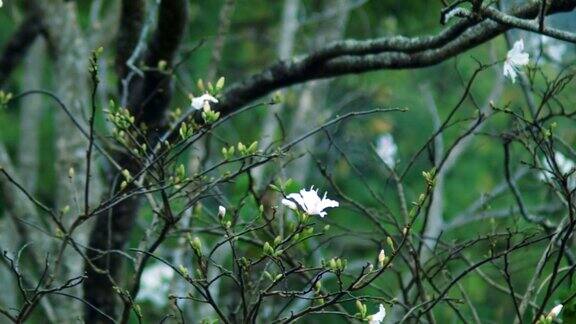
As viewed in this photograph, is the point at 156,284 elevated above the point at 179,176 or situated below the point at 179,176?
above

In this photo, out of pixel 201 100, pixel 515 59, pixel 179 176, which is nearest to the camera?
pixel 201 100

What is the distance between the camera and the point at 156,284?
936 cm

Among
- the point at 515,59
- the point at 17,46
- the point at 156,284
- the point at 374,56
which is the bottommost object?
the point at 515,59

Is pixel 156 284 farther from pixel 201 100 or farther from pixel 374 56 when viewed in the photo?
pixel 201 100

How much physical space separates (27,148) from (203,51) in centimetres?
345

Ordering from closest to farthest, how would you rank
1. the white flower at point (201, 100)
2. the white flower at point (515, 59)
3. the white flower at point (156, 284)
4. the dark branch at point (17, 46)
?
the white flower at point (201, 100), the white flower at point (515, 59), the dark branch at point (17, 46), the white flower at point (156, 284)

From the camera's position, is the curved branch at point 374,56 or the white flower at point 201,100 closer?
the white flower at point 201,100

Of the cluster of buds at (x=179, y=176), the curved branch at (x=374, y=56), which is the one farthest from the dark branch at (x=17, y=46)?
the cluster of buds at (x=179, y=176)

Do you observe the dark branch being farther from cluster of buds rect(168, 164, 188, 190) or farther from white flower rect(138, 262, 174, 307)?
cluster of buds rect(168, 164, 188, 190)

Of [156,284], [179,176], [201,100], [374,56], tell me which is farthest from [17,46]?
[201,100]

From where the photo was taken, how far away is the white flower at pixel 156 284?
28.8 ft

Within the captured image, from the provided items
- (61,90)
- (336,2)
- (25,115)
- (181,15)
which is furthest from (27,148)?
(181,15)

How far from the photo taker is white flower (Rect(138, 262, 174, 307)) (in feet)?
28.8

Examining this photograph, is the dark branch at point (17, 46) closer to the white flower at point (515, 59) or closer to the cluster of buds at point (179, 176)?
the cluster of buds at point (179, 176)
